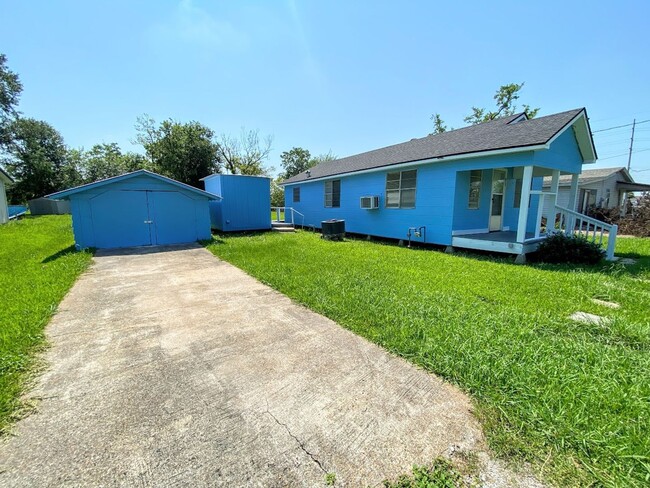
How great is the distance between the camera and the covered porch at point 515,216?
7184 mm

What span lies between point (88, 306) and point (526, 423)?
554 cm

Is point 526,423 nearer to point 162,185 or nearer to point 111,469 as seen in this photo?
point 111,469

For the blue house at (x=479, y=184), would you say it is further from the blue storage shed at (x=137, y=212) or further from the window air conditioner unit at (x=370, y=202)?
the blue storage shed at (x=137, y=212)

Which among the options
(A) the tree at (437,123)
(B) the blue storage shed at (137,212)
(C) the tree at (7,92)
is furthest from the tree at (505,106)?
(C) the tree at (7,92)

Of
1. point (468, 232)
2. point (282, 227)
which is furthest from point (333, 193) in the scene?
point (468, 232)

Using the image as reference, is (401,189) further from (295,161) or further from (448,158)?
(295,161)

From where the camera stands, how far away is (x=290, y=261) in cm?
707

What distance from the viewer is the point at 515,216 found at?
10.4 meters

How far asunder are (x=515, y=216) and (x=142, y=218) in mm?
13932

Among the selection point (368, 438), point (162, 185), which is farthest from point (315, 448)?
point (162, 185)

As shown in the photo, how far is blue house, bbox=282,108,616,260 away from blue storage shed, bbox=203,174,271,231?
4406 millimetres

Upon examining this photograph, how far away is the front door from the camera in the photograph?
9406 mm

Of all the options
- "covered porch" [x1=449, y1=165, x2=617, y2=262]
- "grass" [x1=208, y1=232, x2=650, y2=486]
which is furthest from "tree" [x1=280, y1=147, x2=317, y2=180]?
"grass" [x1=208, y1=232, x2=650, y2=486]

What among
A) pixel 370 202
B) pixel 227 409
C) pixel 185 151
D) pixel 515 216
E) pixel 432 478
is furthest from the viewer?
pixel 185 151
